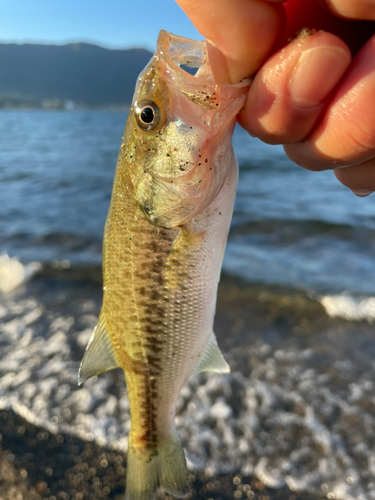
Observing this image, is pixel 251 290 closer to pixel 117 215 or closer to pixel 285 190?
pixel 117 215

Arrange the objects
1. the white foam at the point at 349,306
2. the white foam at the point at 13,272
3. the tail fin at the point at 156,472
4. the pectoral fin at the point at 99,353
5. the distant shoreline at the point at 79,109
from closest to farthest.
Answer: the pectoral fin at the point at 99,353 < the tail fin at the point at 156,472 < the white foam at the point at 349,306 < the white foam at the point at 13,272 < the distant shoreline at the point at 79,109

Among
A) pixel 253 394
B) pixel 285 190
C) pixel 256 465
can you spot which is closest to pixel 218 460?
pixel 256 465

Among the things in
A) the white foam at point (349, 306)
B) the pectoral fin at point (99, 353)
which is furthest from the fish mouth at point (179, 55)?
the white foam at point (349, 306)

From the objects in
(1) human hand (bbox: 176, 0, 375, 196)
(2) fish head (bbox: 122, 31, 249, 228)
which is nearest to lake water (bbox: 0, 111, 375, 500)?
(2) fish head (bbox: 122, 31, 249, 228)

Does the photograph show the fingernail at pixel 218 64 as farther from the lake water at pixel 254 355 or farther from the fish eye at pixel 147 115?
the lake water at pixel 254 355

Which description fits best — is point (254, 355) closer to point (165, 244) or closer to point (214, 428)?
point (214, 428)

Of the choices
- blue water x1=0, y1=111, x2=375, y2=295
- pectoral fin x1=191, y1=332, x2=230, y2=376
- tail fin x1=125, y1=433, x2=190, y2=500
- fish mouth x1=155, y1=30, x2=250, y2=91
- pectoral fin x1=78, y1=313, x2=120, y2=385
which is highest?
fish mouth x1=155, y1=30, x2=250, y2=91

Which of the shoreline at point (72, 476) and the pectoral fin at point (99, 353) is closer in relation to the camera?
the pectoral fin at point (99, 353)

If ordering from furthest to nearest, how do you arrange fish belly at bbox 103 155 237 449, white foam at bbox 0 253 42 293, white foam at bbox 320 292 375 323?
white foam at bbox 0 253 42 293 → white foam at bbox 320 292 375 323 → fish belly at bbox 103 155 237 449

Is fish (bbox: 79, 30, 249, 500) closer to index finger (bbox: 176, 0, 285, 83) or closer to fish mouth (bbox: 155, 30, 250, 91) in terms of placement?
fish mouth (bbox: 155, 30, 250, 91)
